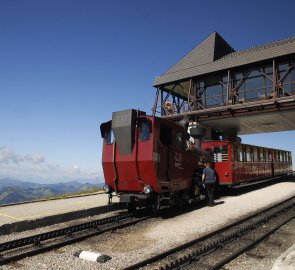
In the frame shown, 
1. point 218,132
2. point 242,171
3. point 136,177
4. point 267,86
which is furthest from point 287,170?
point 136,177

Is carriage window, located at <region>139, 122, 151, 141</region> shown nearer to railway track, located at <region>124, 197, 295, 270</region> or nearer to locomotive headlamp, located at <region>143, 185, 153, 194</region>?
locomotive headlamp, located at <region>143, 185, 153, 194</region>

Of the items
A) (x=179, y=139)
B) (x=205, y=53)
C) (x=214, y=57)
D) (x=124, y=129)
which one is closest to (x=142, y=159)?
(x=124, y=129)

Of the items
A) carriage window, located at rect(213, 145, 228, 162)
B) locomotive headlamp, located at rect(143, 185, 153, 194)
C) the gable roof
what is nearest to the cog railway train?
locomotive headlamp, located at rect(143, 185, 153, 194)

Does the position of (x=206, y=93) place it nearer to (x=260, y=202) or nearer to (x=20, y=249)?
(x=260, y=202)

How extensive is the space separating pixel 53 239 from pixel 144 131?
172 inches

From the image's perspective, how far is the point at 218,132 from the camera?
2998 centimetres

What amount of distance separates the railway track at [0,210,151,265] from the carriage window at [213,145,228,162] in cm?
778

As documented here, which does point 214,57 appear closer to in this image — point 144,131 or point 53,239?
point 144,131

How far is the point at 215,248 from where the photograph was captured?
6949mm

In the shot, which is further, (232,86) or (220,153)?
(232,86)

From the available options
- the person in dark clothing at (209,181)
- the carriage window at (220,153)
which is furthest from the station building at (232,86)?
the person in dark clothing at (209,181)

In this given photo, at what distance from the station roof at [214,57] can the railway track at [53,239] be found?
627 inches

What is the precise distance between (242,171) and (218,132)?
11899 mm

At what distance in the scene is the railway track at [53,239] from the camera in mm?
6703
